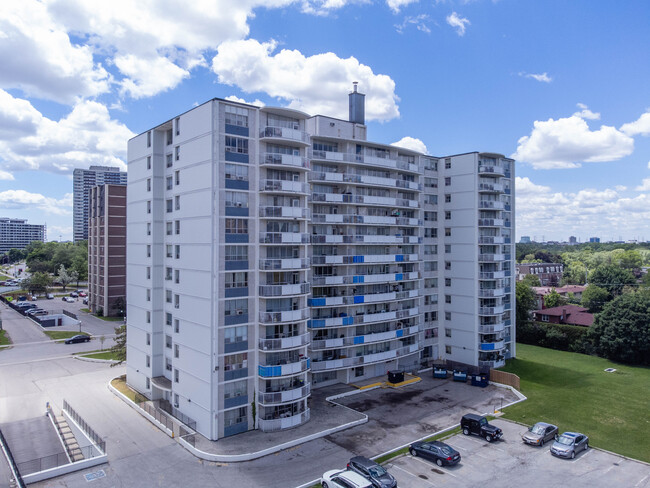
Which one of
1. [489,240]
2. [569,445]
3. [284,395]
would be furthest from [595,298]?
[284,395]

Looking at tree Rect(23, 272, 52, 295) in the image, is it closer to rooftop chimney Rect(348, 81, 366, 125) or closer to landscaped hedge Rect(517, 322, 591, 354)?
rooftop chimney Rect(348, 81, 366, 125)

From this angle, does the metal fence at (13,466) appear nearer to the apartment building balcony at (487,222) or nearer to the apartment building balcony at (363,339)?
the apartment building balcony at (363,339)

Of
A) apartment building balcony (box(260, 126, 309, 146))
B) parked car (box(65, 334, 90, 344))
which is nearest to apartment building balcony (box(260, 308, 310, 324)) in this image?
apartment building balcony (box(260, 126, 309, 146))

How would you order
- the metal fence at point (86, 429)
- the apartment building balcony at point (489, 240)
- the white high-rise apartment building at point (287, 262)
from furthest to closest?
the apartment building balcony at point (489, 240), the white high-rise apartment building at point (287, 262), the metal fence at point (86, 429)

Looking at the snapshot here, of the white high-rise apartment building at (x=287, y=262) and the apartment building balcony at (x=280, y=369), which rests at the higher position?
the white high-rise apartment building at (x=287, y=262)

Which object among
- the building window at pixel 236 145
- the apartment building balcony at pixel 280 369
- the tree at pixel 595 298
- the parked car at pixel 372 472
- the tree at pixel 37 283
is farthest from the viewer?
the tree at pixel 37 283

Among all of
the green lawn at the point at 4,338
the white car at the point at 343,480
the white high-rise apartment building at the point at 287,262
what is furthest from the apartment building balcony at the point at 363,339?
the green lawn at the point at 4,338

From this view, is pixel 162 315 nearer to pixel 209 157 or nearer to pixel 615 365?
pixel 209 157
